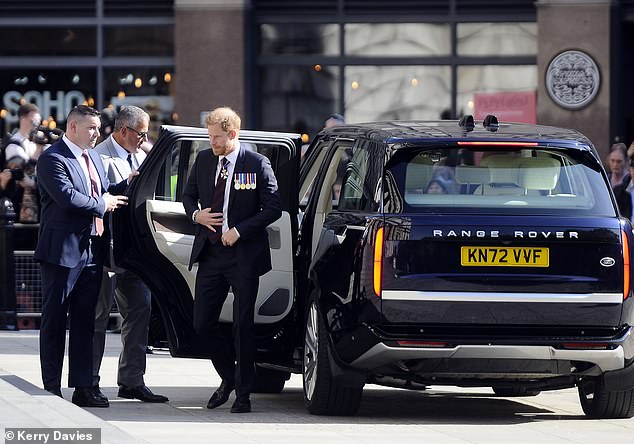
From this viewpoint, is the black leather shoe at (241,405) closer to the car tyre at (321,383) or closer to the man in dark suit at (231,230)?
the man in dark suit at (231,230)

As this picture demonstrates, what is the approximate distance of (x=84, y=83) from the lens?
22.2 metres

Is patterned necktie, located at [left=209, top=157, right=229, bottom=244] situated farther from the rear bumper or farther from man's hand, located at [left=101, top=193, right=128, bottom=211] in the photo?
the rear bumper

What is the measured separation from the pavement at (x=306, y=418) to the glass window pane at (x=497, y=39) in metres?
10.7

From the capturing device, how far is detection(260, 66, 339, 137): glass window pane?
22016 millimetres

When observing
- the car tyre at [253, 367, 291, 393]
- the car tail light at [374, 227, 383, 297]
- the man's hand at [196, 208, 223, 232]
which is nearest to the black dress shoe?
the man's hand at [196, 208, 223, 232]

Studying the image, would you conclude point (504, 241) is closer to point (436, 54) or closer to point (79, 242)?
point (79, 242)

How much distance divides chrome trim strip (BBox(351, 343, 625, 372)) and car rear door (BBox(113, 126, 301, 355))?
138cm

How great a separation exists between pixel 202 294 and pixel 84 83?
1282 centimetres

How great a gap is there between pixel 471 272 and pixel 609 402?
4.24 ft

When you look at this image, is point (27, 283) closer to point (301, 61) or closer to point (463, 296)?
point (301, 61)

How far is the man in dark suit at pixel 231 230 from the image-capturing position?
980cm

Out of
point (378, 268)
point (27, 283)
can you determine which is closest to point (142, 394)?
point (378, 268)

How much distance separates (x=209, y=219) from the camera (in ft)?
32.1

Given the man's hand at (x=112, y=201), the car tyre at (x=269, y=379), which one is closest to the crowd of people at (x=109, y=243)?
the man's hand at (x=112, y=201)
